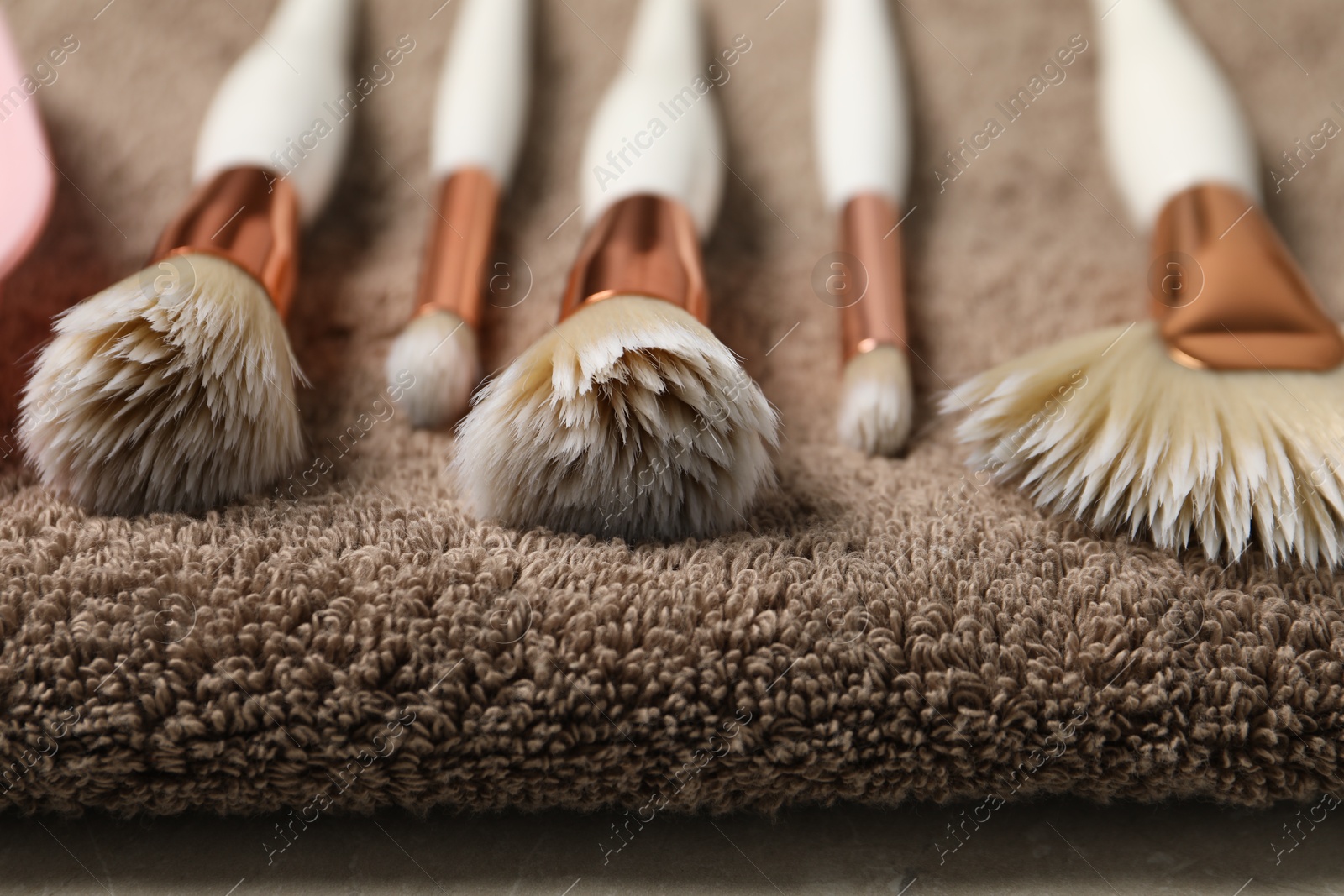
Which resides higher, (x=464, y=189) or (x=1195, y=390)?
(x=464, y=189)

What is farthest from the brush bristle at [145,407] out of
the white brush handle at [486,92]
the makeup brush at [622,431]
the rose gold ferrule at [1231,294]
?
the rose gold ferrule at [1231,294]

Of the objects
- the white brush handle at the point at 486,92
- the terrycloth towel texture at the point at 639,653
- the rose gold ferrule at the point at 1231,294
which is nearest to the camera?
the terrycloth towel texture at the point at 639,653

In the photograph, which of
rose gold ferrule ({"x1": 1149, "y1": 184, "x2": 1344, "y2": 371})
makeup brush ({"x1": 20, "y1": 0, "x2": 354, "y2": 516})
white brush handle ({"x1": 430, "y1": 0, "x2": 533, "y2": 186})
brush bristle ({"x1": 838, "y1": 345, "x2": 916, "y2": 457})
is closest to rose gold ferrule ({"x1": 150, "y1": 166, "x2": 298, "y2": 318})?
makeup brush ({"x1": 20, "y1": 0, "x2": 354, "y2": 516})

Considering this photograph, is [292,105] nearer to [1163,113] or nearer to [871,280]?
[871,280]

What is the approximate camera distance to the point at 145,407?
44 centimetres

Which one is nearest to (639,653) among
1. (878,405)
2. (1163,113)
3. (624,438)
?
(624,438)

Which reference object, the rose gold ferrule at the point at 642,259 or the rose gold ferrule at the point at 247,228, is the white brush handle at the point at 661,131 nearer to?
the rose gold ferrule at the point at 642,259

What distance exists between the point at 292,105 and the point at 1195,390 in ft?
1.73

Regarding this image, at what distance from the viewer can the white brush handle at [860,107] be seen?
0.63m

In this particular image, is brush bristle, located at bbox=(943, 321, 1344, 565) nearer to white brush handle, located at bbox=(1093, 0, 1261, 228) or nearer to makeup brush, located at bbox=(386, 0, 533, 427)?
white brush handle, located at bbox=(1093, 0, 1261, 228)

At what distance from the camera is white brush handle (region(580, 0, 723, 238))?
579mm

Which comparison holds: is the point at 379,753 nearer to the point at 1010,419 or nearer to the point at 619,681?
the point at 619,681

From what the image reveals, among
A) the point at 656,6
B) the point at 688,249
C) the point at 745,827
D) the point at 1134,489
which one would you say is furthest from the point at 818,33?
the point at 745,827

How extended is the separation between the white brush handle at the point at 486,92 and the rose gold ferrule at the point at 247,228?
10cm
